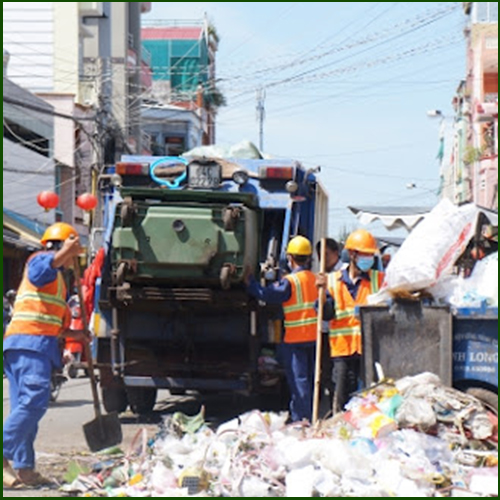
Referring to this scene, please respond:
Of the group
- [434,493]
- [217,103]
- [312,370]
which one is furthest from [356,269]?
[217,103]

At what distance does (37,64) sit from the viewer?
1484 inches

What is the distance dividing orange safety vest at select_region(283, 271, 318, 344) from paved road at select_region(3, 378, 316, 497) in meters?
1.48

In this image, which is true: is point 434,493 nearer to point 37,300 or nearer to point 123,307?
point 37,300

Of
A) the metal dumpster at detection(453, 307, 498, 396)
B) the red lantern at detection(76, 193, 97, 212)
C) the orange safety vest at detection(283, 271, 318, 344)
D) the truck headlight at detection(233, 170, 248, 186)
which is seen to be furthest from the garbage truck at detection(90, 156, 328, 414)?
the red lantern at detection(76, 193, 97, 212)

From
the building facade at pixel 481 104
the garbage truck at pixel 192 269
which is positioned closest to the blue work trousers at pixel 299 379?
the garbage truck at pixel 192 269

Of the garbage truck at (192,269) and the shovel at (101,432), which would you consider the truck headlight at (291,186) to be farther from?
the shovel at (101,432)

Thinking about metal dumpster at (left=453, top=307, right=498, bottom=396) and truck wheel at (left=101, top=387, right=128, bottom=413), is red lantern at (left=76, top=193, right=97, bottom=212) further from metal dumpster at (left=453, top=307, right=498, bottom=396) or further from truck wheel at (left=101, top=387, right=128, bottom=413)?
metal dumpster at (left=453, top=307, right=498, bottom=396)

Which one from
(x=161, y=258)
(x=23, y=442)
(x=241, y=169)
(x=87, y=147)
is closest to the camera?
(x=23, y=442)

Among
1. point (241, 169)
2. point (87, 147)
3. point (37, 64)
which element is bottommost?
point (241, 169)

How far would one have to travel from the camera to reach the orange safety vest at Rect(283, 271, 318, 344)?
32.4ft

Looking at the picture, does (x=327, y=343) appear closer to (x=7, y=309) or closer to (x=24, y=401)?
(x=24, y=401)

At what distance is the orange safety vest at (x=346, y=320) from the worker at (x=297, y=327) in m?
0.19

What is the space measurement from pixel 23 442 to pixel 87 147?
29668 millimetres

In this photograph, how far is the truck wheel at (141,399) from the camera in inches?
457
